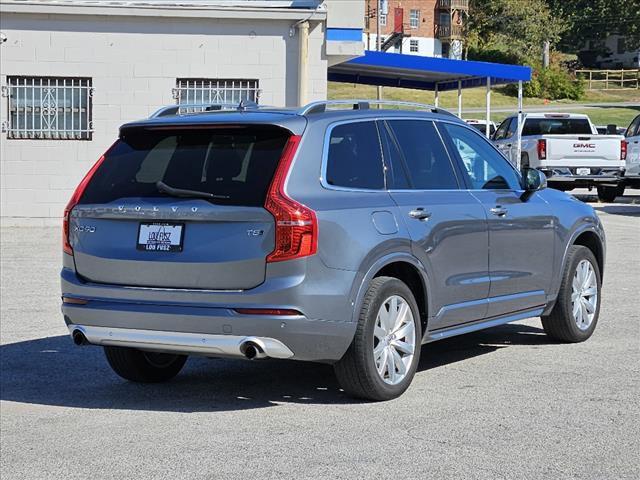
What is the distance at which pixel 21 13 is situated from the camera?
20.5 m

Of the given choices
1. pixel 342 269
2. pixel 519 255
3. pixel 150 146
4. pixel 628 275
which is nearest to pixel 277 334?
pixel 342 269

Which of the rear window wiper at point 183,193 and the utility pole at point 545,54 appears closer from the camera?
the rear window wiper at point 183,193

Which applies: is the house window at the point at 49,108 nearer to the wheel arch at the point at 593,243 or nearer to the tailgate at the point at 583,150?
the tailgate at the point at 583,150

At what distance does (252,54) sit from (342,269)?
48.4 ft

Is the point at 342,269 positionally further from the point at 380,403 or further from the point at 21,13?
the point at 21,13

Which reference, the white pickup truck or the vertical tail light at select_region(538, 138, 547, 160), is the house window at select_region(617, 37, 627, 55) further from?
the vertical tail light at select_region(538, 138, 547, 160)

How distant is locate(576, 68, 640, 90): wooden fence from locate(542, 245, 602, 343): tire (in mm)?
73392

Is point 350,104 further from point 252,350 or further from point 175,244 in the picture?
point 252,350

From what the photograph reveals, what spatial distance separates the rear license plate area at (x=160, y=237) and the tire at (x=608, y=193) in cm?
2178

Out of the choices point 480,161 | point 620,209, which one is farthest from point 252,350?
point 620,209

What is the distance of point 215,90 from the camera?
21312 mm

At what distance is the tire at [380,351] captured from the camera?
23.2 ft

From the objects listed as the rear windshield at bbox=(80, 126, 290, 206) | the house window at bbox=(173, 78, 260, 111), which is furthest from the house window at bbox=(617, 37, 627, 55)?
the rear windshield at bbox=(80, 126, 290, 206)

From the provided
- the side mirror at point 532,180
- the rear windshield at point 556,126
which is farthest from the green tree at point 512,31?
the side mirror at point 532,180
